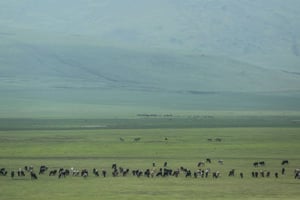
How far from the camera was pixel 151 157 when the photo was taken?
136 feet

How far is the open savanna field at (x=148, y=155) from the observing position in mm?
28194

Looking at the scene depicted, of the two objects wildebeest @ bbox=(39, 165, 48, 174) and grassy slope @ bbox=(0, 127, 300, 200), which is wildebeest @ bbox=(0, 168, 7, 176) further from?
wildebeest @ bbox=(39, 165, 48, 174)

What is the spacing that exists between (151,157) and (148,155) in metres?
1.23

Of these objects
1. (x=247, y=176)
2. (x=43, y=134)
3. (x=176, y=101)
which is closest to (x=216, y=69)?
(x=176, y=101)

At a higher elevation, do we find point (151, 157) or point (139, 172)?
point (151, 157)

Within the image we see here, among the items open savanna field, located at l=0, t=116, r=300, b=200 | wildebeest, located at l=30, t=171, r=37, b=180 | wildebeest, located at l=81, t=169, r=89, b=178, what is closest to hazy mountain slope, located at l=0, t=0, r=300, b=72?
open savanna field, located at l=0, t=116, r=300, b=200

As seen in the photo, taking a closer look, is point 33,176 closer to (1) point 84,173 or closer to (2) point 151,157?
(1) point 84,173

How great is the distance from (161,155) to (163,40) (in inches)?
5013

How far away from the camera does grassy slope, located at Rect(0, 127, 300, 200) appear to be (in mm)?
27922

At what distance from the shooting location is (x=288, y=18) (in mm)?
193875

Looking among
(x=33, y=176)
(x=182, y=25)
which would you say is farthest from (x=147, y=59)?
(x=33, y=176)

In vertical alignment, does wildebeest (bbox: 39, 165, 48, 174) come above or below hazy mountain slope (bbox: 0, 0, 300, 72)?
below

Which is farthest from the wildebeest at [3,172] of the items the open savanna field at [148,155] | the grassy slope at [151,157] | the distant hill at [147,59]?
the distant hill at [147,59]

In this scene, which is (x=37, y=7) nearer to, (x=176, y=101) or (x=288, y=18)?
(x=288, y=18)
